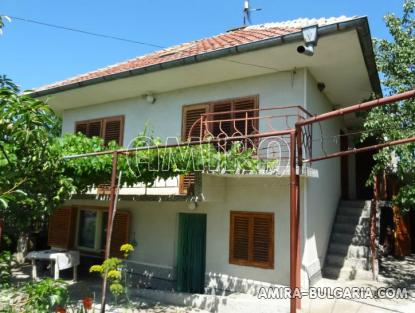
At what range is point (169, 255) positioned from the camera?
1068 cm

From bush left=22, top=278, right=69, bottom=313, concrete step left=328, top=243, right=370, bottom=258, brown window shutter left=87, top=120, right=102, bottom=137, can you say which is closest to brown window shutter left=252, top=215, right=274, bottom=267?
concrete step left=328, top=243, right=370, bottom=258

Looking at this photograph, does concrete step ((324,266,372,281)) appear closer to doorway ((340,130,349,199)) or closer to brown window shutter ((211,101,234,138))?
brown window shutter ((211,101,234,138))

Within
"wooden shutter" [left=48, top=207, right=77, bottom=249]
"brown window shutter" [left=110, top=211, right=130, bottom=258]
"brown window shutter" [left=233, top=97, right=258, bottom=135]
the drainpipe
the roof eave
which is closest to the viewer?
the roof eave

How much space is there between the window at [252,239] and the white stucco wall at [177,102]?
2406mm

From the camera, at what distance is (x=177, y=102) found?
36.5ft

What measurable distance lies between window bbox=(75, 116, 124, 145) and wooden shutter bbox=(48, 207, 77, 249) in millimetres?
2781

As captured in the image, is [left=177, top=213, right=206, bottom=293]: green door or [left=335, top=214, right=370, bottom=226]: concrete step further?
[left=335, top=214, right=370, bottom=226]: concrete step

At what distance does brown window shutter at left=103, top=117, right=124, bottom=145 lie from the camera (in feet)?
40.3

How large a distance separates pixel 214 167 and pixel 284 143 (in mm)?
1989

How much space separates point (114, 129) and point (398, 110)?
8611mm

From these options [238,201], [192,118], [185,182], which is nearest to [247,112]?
[192,118]

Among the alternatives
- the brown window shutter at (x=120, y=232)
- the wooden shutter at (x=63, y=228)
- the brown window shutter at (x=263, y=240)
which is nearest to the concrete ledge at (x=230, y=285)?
the brown window shutter at (x=263, y=240)

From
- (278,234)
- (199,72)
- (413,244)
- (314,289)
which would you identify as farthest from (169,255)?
(413,244)

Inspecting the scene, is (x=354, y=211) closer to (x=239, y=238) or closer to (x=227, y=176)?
(x=239, y=238)
